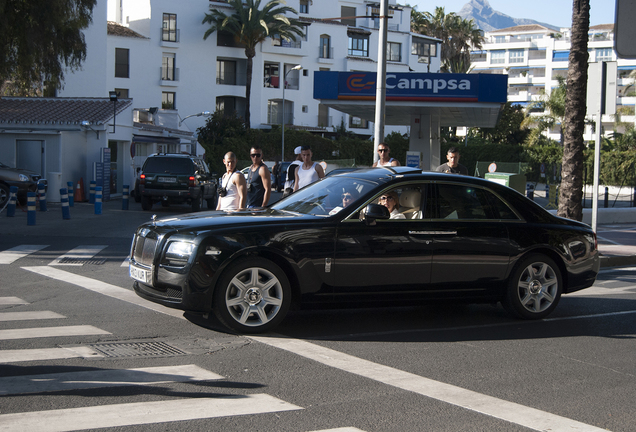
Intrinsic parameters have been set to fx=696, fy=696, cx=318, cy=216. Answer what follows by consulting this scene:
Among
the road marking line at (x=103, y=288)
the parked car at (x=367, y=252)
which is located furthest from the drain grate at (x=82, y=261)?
the parked car at (x=367, y=252)

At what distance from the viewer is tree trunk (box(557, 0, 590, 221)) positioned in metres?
14.1

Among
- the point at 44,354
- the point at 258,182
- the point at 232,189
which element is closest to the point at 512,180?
the point at 258,182

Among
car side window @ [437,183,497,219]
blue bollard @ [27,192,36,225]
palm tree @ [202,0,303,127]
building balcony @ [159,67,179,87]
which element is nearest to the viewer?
car side window @ [437,183,497,219]

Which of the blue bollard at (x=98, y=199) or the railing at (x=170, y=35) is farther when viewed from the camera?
the railing at (x=170, y=35)

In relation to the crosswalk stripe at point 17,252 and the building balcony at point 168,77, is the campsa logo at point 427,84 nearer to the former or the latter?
the crosswalk stripe at point 17,252

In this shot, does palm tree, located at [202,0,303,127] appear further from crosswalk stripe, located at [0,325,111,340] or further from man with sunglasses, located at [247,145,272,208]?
crosswalk stripe, located at [0,325,111,340]

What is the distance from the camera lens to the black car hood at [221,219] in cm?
658

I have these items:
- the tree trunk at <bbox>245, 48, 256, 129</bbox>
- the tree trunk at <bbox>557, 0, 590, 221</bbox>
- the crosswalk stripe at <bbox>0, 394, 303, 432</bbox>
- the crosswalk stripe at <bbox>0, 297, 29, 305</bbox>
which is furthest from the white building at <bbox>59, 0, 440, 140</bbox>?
the crosswalk stripe at <bbox>0, 394, 303, 432</bbox>

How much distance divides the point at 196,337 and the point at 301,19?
202 feet

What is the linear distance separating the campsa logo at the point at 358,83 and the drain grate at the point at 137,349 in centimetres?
1675

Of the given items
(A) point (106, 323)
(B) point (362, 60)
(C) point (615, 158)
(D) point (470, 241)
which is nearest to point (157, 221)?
(A) point (106, 323)

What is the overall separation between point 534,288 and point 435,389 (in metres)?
3.08

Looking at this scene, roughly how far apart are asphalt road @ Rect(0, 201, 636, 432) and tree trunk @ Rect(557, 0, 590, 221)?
6.18 m

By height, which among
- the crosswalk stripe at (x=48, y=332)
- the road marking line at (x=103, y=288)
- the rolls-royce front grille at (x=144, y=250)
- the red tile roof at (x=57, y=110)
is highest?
the red tile roof at (x=57, y=110)
